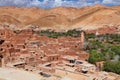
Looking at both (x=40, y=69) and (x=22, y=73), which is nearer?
(x=22, y=73)

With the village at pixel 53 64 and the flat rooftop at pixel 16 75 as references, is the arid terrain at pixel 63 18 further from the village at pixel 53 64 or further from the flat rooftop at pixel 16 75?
the flat rooftop at pixel 16 75

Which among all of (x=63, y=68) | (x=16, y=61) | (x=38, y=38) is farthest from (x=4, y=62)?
(x=38, y=38)

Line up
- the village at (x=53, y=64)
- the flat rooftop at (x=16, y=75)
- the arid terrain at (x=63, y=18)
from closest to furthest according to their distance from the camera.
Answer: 1. the flat rooftop at (x=16, y=75)
2. the village at (x=53, y=64)
3. the arid terrain at (x=63, y=18)

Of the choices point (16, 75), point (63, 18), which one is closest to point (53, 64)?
point (16, 75)

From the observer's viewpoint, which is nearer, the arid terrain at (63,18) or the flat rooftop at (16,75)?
the flat rooftop at (16,75)

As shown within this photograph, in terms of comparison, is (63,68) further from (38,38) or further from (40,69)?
(38,38)

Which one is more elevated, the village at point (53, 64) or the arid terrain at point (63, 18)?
the arid terrain at point (63, 18)

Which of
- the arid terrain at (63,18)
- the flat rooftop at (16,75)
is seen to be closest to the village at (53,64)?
the flat rooftop at (16,75)

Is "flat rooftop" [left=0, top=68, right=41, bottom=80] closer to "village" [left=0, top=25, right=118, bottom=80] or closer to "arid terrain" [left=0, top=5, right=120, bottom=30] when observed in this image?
"village" [left=0, top=25, right=118, bottom=80]
